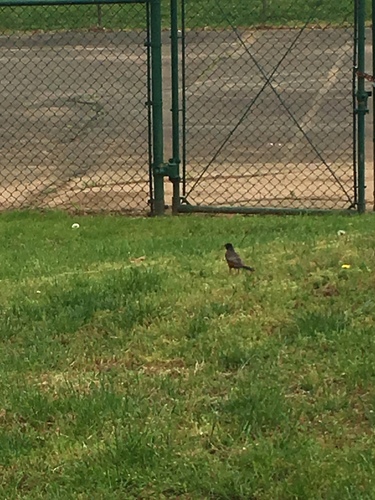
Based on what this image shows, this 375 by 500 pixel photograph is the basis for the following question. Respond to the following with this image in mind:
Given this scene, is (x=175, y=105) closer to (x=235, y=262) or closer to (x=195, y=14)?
(x=235, y=262)

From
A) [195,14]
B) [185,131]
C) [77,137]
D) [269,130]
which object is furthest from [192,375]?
[195,14]

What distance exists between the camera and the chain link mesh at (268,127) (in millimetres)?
9742

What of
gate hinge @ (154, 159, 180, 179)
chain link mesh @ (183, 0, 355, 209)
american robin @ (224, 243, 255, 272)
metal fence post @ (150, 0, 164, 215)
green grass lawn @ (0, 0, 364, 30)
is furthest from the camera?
green grass lawn @ (0, 0, 364, 30)

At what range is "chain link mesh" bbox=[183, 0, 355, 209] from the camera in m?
9.74

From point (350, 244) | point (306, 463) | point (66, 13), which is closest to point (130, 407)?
point (306, 463)

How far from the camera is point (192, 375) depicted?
14.5 feet

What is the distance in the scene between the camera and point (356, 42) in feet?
28.2

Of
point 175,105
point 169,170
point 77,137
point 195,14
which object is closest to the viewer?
point 175,105

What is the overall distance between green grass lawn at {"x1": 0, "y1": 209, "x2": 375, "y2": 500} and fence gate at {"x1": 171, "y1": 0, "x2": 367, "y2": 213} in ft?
8.24

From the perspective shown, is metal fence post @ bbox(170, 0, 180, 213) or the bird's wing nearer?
the bird's wing

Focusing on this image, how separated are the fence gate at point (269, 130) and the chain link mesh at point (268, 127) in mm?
12

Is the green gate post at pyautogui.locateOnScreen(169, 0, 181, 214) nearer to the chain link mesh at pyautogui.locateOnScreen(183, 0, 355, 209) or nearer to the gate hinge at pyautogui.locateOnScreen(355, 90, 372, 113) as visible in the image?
the chain link mesh at pyautogui.locateOnScreen(183, 0, 355, 209)

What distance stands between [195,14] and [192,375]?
20.5 meters

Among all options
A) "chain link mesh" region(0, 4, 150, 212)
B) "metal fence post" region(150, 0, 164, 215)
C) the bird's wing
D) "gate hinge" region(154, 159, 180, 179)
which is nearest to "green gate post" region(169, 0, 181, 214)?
"gate hinge" region(154, 159, 180, 179)
